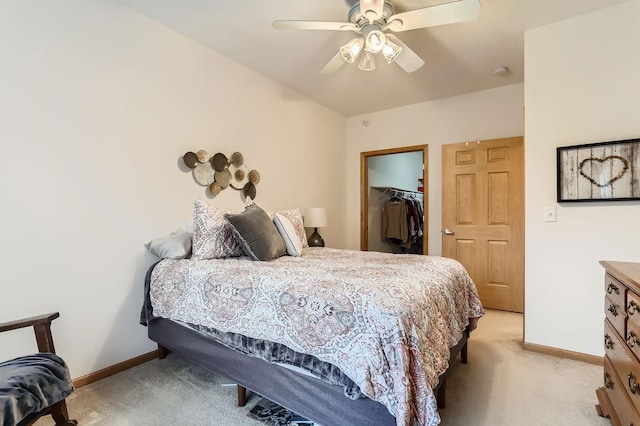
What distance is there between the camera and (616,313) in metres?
1.43

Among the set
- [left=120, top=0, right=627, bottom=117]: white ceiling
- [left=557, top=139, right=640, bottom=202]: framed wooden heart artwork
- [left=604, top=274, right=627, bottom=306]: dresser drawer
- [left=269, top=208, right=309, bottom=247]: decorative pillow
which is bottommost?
[left=604, top=274, right=627, bottom=306]: dresser drawer

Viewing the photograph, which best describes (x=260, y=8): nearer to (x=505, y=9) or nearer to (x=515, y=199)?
(x=505, y=9)

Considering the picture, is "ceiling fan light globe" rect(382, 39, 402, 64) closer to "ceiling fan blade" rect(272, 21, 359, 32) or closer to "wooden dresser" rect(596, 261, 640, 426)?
"ceiling fan blade" rect(272, 21, 359, 32)

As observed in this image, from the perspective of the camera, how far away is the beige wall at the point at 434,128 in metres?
3.56

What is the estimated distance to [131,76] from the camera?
224 cm

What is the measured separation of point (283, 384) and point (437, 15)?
2192 millimetres

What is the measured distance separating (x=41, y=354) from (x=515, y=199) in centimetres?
409

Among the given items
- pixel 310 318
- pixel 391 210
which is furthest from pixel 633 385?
pixel 391 210

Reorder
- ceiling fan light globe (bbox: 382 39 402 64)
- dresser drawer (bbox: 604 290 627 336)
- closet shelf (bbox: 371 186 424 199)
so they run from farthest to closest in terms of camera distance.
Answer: closet shelf (bbox: 371 186 424 199)
ceiling fan light globe (bbox: 382 39 402 64)
dresser drawer (bbox: 604 290 627 336)

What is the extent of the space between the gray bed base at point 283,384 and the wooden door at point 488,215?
5.73 ft

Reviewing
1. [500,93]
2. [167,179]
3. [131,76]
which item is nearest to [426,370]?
[167,179]

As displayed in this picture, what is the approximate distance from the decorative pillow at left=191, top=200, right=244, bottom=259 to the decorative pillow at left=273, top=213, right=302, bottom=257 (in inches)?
14.7

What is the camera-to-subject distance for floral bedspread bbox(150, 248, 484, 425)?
3.81 feet

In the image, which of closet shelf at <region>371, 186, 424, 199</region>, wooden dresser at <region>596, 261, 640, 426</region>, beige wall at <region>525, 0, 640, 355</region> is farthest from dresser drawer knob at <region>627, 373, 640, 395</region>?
closet shelf at <region>371, 186, 424, 199</region>
